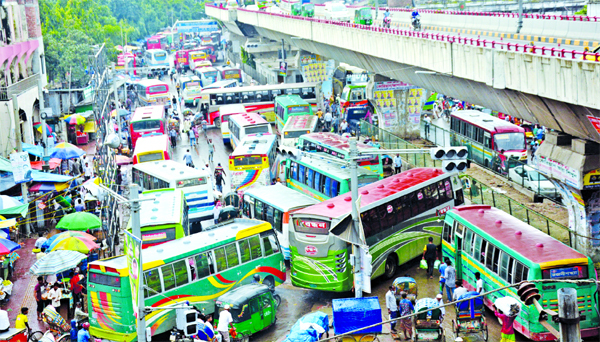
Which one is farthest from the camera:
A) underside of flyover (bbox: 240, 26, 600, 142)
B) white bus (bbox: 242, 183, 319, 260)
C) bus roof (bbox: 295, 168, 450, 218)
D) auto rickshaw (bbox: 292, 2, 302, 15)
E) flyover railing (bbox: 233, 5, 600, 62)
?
auto rickshaw (bbox: 292, 2, 302, 15)

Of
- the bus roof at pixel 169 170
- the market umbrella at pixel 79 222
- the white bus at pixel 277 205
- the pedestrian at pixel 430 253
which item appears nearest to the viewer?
the pedestrian at pixel 430 253

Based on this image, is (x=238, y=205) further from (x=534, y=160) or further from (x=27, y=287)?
(x=534, y=160)

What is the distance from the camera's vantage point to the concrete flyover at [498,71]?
58.6 ft

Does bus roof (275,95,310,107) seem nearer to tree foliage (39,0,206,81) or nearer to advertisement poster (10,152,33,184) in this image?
advertisement poster (10,152,33,184)

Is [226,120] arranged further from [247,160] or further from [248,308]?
[248,308]

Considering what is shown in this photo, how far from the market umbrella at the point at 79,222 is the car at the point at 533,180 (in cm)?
1590

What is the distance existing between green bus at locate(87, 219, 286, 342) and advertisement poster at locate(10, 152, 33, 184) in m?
10.3

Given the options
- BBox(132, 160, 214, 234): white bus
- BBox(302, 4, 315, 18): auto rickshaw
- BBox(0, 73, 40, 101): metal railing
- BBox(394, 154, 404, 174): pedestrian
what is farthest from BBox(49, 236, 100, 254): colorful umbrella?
BBox(302, 4, 315, 18): auto rickshaw

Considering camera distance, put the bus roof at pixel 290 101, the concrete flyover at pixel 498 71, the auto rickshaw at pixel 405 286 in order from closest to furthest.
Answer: the concrete flyover at pixel 498 71 → the auto rickshaw at pixel 405 286 → the bus roof at pixel 290 101

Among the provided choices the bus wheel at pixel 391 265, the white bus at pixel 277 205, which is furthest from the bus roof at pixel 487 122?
the bus wheel at pixel 391 265

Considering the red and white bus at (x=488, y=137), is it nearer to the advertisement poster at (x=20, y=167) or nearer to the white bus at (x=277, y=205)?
the white bus at (x=277, y=205)

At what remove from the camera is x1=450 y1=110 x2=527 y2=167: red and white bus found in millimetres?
31156

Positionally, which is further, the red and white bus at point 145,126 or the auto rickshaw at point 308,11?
the auto rickshaw at point 308,11

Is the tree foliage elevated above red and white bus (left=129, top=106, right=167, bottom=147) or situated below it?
above
